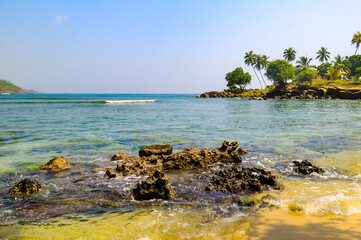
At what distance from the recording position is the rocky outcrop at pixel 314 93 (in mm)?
66750

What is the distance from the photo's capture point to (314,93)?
249 feet

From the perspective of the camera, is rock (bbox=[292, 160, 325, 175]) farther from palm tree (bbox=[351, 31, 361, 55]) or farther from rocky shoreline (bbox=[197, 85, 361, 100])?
palm tree (bbox=[351, 31, 361, 55])

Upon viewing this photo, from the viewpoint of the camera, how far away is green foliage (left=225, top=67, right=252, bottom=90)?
108269 millimetres

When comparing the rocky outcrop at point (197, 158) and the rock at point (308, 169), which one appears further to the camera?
the rocky outcrop at point (197, 158)

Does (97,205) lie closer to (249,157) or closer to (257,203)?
(257,203)

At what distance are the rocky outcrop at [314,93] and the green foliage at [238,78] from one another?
23079 mm

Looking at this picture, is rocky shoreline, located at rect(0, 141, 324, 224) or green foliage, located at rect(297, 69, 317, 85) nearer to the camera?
rocky shoreline, located at rect(0, 141, 324, 224)

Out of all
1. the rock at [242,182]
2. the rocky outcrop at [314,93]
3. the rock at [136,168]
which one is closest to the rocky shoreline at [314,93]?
the rocky outcrop at [314,93]

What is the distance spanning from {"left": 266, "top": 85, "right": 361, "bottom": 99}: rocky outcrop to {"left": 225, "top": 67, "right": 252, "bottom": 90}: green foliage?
23079 millimetres

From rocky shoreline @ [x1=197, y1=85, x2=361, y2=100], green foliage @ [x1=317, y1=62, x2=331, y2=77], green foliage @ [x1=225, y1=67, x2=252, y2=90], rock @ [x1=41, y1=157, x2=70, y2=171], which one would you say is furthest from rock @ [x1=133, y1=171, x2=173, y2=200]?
green foliage @ [x1=317, y1=62, x2=331, y2=77]

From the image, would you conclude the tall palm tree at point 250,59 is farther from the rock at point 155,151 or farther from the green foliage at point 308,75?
the rock at point 155,151

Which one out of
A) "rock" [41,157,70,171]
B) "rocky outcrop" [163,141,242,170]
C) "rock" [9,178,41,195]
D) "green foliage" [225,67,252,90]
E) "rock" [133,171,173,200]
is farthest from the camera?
"green foliage" [225,67,252,90]

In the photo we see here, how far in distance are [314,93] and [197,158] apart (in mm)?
81246

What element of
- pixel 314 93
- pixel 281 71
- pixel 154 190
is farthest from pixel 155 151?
pixel 281 71
